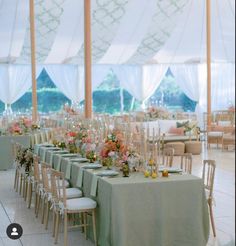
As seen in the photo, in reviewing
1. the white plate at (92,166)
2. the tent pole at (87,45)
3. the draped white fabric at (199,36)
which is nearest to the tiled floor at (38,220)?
the white plate at (92,166)

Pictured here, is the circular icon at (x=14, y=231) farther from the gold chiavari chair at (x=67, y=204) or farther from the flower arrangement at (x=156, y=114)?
the flower arrangement at (x=156, y=114)

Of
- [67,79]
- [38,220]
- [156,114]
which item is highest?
[67,79]

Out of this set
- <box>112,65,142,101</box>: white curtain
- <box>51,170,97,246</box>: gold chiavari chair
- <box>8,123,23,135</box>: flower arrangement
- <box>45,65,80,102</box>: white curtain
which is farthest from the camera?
<box>112,65,142,101</box>: white curtain

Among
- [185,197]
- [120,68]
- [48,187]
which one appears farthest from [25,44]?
[185,197]

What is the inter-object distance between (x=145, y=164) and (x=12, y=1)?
10859mm

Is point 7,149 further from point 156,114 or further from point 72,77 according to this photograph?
point 72,77

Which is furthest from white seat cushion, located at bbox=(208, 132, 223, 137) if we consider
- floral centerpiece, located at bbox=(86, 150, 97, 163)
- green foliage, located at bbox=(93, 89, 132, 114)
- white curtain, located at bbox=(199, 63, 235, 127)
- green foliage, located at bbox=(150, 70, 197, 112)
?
floral centerpiece, located at bbox=(86, 150, 97, 163)

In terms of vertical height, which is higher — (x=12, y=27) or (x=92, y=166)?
(x=12, y=27)

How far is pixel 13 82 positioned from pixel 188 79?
6.60 metres

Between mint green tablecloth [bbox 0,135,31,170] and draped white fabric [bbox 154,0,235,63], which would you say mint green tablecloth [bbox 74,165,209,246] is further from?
draped white fabric [bbox 154,0,235,63]

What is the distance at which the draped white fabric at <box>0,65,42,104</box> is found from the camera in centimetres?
2152

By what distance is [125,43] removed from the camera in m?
20.6

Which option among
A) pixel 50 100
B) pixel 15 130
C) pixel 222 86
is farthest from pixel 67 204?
pixel 222 86

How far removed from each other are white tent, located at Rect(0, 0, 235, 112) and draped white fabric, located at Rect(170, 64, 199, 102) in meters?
0.04
